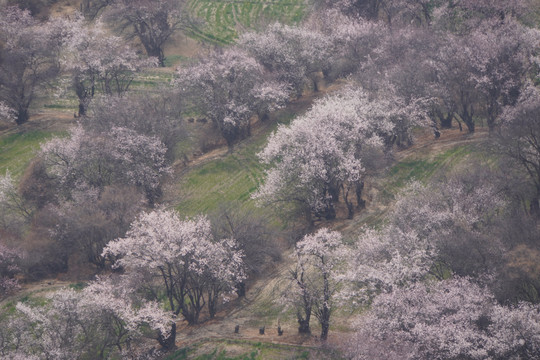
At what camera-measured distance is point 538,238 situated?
5600 centimetres

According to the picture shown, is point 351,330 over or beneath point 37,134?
beneath

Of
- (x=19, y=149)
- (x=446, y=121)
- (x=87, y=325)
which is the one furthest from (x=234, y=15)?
(x=87, y=325)

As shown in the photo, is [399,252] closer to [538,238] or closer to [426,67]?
[538,238]

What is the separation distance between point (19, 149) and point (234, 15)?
4092 centimetres

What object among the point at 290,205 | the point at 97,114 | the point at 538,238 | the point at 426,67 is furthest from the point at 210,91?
the point at 538,238

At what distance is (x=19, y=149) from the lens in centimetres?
8750

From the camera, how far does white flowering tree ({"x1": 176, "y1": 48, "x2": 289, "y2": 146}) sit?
83.2m

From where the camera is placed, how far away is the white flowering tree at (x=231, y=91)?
83250mm

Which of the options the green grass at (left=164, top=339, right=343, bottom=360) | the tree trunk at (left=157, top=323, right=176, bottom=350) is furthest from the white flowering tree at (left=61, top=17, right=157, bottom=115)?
the green grass at (left=164, top=339, right=343, bottom=360)

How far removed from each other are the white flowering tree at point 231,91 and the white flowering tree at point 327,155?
10342 mm

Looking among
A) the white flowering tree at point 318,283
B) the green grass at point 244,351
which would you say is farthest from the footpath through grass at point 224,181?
the green grass at point 244,351

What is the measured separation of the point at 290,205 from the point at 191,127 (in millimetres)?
21913

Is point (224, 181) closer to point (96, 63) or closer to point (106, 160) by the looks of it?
point (106, 160)

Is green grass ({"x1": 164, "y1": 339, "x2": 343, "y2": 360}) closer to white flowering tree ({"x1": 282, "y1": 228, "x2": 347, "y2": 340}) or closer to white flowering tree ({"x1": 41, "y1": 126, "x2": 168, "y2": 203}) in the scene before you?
white flowering tree ({"x1": 282, "y1": 228, "x2": 347, "y2": 340})
